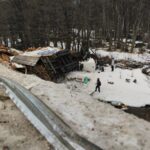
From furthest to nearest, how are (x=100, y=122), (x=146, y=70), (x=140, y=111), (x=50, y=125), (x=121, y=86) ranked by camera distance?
1. (x=146, y=70)
2. (x=121, y=86)
3. (x=140, y=111)
4. (x=100, y=122)
5. (x=50, y=125)

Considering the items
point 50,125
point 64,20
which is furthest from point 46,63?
point 50,125

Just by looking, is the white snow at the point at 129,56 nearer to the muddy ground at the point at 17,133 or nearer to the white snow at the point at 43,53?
the white snow at the point at 43,53

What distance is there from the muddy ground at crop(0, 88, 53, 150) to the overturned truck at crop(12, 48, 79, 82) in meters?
14.0

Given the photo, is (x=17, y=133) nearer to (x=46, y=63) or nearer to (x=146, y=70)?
(x=46, y=63)

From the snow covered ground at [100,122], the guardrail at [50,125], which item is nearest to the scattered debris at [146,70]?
the snow covered ground at [100,122]

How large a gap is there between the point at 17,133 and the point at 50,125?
88cm

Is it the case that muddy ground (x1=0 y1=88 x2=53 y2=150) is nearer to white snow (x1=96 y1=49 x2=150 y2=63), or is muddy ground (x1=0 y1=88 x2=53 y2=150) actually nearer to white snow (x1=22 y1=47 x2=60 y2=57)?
white snow (x1=22 y1=47 x2=60 y2=57)

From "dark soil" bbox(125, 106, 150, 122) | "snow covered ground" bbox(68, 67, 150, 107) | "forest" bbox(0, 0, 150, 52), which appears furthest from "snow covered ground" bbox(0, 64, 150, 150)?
"forest" bbox(0, 0, 150, 52)

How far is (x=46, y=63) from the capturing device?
2267 centimetres

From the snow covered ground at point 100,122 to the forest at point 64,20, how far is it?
25.7 m

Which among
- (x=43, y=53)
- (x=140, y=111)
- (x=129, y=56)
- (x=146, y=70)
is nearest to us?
(x=140, y=111)

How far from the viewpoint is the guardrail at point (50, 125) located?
5.30 metres

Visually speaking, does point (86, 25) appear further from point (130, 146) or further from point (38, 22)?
point (130, 146)

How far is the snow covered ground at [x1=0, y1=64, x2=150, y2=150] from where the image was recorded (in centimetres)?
628
